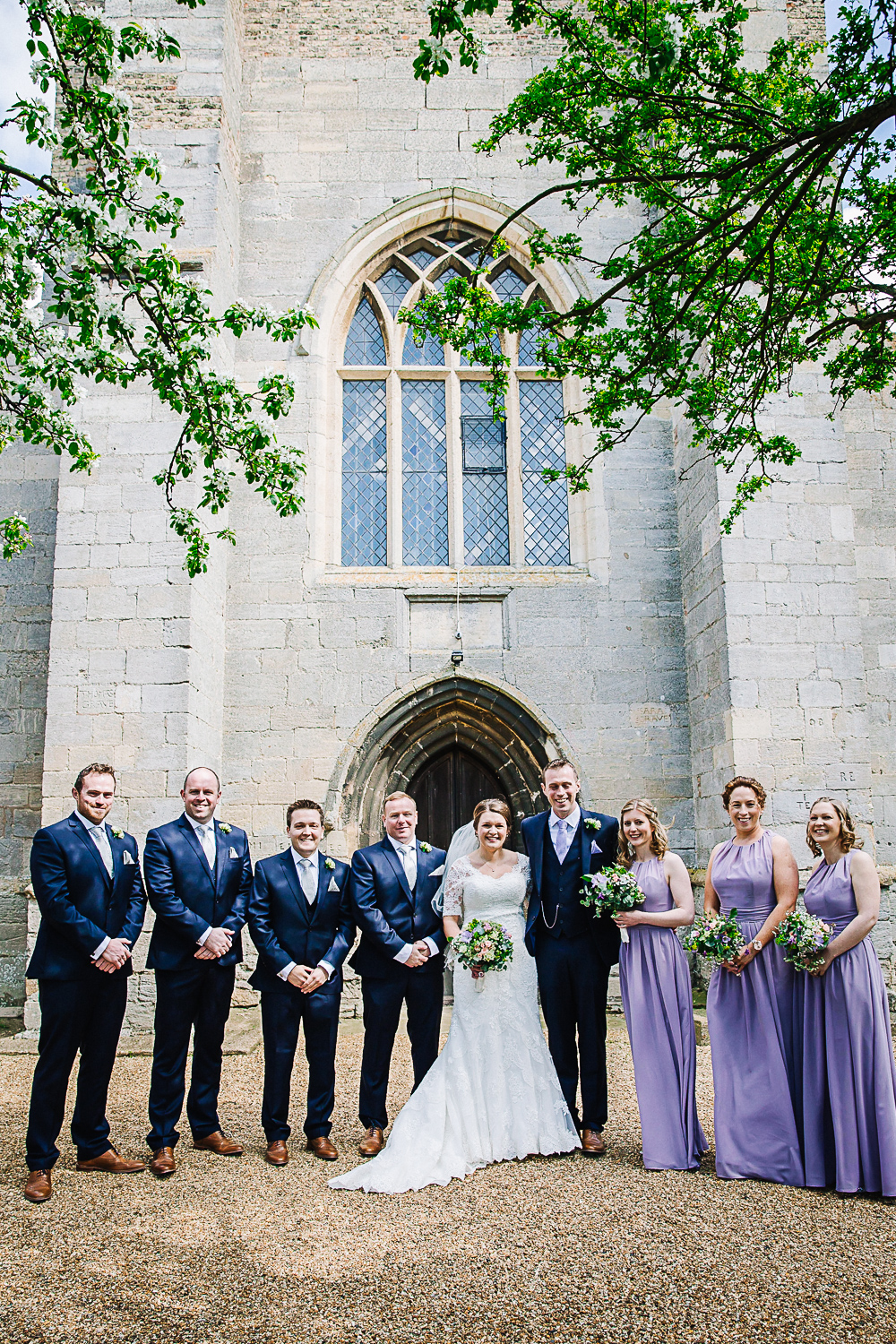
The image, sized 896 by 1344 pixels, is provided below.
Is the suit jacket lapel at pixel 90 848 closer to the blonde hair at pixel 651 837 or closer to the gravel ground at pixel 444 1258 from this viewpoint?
the gravel ground at pixel 444 1258

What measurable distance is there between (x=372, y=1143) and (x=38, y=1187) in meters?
1.42

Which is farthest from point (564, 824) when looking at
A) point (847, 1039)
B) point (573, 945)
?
point (847, 1039)

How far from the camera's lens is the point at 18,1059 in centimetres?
682

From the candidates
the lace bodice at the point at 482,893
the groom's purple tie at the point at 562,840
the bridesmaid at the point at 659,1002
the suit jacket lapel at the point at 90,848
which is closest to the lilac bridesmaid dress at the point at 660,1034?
the bridesmaid at the point at 659,1002

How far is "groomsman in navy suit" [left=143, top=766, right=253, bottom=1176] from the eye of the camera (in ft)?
14.5

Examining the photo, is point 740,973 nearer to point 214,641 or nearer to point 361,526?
point 214,641

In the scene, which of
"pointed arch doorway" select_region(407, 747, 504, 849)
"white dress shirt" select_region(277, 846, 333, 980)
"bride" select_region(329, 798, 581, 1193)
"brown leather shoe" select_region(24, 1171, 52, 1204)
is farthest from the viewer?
"pointed arch doorway" select_region(407, 747, 504, 849)

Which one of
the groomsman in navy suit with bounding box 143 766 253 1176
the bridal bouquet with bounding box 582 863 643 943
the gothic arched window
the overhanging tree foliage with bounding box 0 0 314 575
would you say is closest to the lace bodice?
the bridal bouquet with bounding box 582 863 643 943

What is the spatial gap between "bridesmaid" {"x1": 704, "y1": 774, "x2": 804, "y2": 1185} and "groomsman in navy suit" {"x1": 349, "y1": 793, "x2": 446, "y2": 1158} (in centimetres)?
136

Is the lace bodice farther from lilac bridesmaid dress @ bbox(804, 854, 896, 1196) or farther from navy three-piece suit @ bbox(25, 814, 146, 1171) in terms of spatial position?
navy three-piece suit @ bbox(25, 814, 146, 1171)

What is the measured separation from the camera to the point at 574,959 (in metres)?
4.67

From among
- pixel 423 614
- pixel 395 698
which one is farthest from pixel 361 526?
pixel 395 698

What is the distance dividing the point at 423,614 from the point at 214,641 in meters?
1.86

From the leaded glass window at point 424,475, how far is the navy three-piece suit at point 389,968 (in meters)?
4.71
